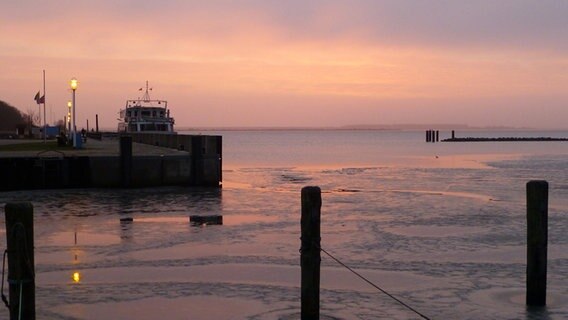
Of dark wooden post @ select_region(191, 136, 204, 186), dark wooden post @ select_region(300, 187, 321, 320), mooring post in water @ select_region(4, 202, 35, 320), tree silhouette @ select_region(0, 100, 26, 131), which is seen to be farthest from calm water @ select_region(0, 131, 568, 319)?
tree silhouette @ select_region(0, 100, 26, 131)

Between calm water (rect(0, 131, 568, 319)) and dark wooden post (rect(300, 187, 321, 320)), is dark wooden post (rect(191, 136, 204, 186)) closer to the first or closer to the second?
calm water (rect(0, 131, 568, 319))

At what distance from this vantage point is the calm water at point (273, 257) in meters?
10.2

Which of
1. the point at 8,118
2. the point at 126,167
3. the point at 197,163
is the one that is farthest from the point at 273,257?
the point at 8,118

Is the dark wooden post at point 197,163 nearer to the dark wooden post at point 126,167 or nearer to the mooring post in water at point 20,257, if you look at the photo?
the dark wooden post at point 126,167

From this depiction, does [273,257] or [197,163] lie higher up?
[197,163]

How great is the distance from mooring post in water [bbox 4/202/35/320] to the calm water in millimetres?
2097

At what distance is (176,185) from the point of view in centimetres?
3045

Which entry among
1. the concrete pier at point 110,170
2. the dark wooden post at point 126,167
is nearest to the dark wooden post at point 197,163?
the concrete pier at point 110,170

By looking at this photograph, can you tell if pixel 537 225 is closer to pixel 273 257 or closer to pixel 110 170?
pixel 273 257

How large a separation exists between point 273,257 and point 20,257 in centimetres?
702

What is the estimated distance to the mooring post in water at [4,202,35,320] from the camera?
7375 millimetres

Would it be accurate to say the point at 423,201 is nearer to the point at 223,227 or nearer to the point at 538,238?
the point at 223,227

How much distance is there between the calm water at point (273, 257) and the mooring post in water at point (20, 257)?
2.10 meters

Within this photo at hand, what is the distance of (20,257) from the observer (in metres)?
7.45
